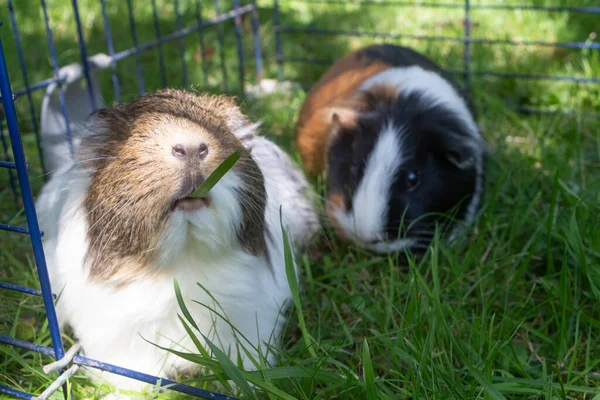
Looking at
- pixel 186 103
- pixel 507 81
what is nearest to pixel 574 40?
pixel 507 81

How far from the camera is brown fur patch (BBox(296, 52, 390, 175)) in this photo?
9.42 ft

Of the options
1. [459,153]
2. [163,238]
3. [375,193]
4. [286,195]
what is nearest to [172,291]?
[163,238]

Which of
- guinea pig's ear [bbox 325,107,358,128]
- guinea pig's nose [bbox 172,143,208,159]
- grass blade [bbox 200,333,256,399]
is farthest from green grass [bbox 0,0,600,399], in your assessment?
guinea pig's nose [bbox 172,143,208,159]

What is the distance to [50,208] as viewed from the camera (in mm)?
1944

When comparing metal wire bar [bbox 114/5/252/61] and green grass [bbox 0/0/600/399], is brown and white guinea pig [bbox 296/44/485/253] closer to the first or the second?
green grass [bbox 0/0/600/399]

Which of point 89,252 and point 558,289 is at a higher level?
point 89,252

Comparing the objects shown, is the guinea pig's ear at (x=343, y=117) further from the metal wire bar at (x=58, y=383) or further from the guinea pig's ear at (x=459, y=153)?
the metal wire bar at (x=58, y=383)

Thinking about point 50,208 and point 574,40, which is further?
point 574,40

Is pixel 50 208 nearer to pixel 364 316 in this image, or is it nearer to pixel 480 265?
pixel 364 316

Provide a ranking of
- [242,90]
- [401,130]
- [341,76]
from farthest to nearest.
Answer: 1. [242,90]
2. [341,76]
3. [401,130]

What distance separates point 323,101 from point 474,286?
144 cm

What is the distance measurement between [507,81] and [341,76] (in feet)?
4.22

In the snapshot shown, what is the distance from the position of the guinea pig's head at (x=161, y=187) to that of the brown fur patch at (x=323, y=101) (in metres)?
1.30

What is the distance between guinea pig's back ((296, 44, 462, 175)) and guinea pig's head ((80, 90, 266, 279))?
133 centimetres
